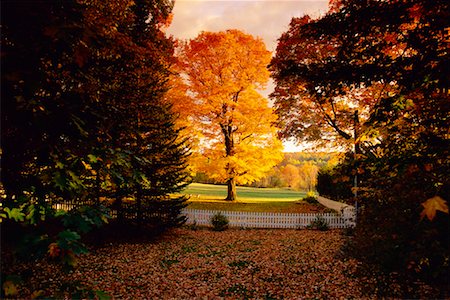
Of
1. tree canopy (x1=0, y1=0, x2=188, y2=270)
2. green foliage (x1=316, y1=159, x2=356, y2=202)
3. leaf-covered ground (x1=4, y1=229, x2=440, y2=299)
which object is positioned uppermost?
tree canopy (x1=0, y1=0, x2=188, y2=270)

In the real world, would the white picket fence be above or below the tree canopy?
below

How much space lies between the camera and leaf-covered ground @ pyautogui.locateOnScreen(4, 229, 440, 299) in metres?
7.57

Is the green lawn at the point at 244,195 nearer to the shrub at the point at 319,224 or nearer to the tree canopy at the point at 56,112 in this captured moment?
the shrub at the point at 319,224

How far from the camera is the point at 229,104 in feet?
71.8

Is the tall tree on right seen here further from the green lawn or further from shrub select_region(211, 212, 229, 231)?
the green lawn

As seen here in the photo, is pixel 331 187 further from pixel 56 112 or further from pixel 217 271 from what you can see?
pixel 56 112

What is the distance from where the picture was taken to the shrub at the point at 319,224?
16703 mm

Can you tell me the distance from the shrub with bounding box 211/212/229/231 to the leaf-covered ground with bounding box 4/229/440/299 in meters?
3.00

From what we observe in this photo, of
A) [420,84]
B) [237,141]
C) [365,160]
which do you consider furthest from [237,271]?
[237,141]

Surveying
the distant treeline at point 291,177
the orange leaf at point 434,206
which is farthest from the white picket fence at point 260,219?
the distant treeline at point 291,177

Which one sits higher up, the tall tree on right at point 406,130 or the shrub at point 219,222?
the tall tree on right at point 406,130

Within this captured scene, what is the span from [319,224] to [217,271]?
29.6 feet

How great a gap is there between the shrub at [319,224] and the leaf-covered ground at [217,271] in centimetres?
296

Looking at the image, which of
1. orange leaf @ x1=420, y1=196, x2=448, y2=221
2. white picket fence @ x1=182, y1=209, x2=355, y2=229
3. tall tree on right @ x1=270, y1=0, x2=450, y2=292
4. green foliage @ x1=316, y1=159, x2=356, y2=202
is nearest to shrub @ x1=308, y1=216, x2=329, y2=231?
white picket fence @ x1=182, y1=209, x2=355, y2=229
